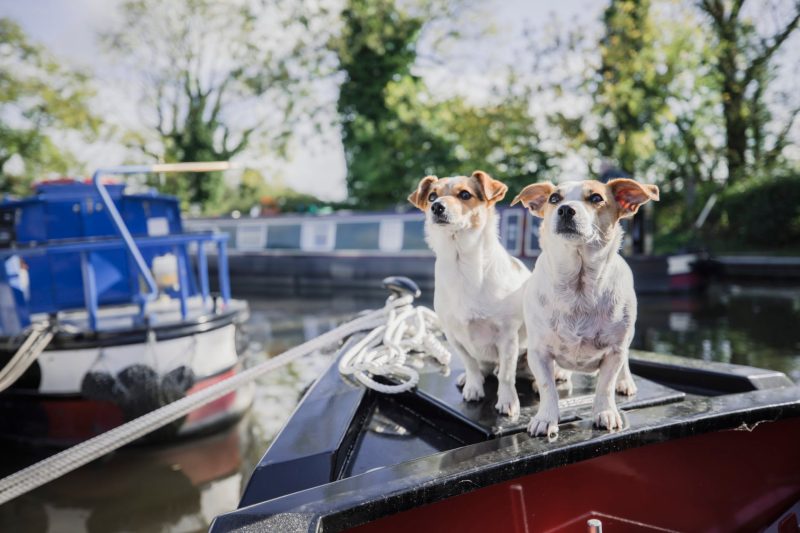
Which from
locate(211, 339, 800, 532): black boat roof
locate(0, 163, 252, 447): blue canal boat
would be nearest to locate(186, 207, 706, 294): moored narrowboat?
locate(0, 163, 252, 447): blue canal boat

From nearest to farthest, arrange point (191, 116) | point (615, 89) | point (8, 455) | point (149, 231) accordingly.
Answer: point (8, 455), point (149, 231), point (615, 89), point (191, 116)

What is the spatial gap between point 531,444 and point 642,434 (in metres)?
0.31

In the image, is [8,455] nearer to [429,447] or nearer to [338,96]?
[429,447]

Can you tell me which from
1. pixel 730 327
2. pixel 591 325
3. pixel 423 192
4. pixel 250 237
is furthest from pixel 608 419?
pixel 250 237

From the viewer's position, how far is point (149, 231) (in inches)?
226

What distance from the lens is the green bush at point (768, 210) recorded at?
557 inches

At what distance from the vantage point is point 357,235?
13602mm

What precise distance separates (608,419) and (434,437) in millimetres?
608

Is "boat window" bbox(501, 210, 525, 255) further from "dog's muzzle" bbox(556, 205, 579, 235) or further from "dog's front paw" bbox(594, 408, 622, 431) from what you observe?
"dog's muzzle" bbox(556, 205, 579, 235)

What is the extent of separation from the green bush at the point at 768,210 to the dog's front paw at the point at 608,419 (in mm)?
15957

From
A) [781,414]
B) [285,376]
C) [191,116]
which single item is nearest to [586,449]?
[781,414]

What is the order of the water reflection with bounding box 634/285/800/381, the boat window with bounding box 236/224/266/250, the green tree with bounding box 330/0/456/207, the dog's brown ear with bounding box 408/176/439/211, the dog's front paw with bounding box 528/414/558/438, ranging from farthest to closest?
the green tree with bounding box 330/0/456/207, the boat window with bounding box 236/224/266/250, the water reflection with bounding box 634/285/800/381, the dog's brown ear with bounding box 408/176/439/211, the dog's front paw with bounding box 528/414/558/438

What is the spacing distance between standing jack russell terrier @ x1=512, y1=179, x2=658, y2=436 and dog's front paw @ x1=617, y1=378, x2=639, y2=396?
30 centimetres

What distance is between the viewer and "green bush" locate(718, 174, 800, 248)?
46.4ft
